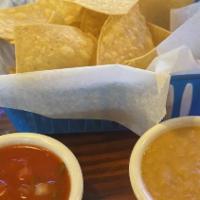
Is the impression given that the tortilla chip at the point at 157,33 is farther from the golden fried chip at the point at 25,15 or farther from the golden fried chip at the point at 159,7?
the golden fried chip at the point at 25,15

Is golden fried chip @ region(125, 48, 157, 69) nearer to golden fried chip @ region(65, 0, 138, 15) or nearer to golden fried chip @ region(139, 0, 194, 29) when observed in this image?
golden fried chip @ region(65, 0, 138, 15)

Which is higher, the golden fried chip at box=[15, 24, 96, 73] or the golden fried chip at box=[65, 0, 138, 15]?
the golden fried chip at box=[65, 0, 138, 15]

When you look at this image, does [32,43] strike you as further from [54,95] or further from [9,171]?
[9,171]

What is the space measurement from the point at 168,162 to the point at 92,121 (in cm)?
30

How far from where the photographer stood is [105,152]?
0.99m

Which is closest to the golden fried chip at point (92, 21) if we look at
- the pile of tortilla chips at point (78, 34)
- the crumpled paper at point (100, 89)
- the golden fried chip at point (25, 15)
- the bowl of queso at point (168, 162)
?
the pile of tortilla chips at point (78, 34)

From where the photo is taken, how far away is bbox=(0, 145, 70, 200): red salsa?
722 mm

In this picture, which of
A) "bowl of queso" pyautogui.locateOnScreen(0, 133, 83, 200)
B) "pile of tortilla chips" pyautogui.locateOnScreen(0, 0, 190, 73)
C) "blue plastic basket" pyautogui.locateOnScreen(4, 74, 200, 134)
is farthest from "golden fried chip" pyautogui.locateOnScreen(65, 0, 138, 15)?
"bowl of queso" pyautogui.locateOnScreen(0, 133, 83, 200)

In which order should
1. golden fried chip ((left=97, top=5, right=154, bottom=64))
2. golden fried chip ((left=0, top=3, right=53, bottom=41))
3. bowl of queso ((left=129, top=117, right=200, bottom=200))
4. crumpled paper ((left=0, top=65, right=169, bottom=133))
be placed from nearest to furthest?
bowl of queso ((left=129, top=117, right=200, bottom=200))
crumpled paper ((left=0, top=65, right=169, bottom=133))
golden fried chip ((left=97, top=5, right=154, bottom=64))
golden fried chip ((left=0, top=3, right=53, bottom=41))

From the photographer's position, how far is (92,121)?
1.00 m

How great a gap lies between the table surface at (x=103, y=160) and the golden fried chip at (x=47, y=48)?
20cm

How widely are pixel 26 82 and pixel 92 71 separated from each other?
148 mm

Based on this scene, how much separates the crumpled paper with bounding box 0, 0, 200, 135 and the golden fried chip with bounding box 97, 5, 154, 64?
104 millimetres

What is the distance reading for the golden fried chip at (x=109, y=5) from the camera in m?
0.99
